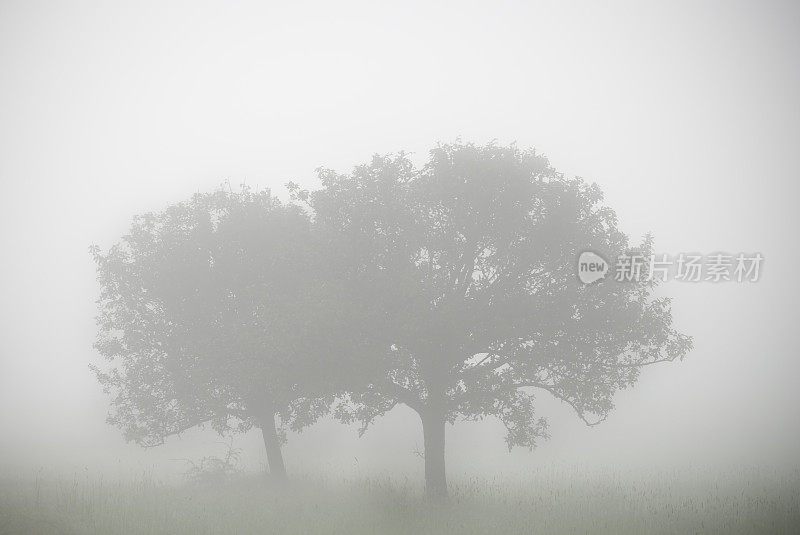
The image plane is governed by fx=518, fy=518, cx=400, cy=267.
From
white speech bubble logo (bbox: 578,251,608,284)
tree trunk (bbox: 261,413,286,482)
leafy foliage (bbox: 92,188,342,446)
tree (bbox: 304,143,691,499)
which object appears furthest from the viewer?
tree trunk (bbox: 261,413,286,482)

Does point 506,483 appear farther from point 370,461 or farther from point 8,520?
point 8,520

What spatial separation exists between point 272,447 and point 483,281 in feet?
44.0

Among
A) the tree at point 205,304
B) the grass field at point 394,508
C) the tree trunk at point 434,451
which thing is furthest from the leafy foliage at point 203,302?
the tree trunk at point 434,451

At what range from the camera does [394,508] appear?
17.5 meters

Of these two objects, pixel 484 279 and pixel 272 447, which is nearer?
pixel 484 279

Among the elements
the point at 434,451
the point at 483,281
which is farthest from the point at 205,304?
the point at 483,281

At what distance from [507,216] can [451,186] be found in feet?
7.60

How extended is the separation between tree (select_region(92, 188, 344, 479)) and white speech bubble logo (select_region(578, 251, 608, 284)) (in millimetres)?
10000

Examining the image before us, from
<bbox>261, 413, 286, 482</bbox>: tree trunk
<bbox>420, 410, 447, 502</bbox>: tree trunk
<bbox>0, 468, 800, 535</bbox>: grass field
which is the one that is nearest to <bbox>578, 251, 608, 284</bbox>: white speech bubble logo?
<bbox>420, 410, 447, 502</bbox>: tree trunk

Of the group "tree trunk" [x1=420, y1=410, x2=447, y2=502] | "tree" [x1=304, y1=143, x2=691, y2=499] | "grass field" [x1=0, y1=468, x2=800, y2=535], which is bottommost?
"grass field" [x1=0, y1=468, x2=800, y2=535]

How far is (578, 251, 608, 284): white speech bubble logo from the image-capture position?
747 inches

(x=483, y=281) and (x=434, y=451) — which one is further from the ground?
(x=483, y=281)

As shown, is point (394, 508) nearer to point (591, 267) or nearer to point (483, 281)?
point (483, 281)

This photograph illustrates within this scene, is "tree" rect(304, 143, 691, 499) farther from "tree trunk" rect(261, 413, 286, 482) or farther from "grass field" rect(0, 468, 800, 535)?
"tree trunk" rect(261, 413, 286, 482)
